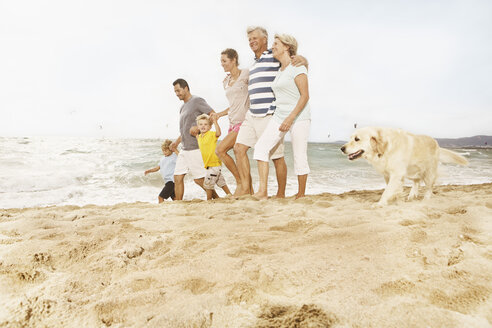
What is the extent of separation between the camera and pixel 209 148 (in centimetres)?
492

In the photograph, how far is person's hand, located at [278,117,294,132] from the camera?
3.95m

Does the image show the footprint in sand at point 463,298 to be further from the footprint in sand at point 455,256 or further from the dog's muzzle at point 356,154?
the dog's muzzle at point 356,154

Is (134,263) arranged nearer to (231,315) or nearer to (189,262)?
(189,262)

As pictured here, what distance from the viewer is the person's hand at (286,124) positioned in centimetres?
395

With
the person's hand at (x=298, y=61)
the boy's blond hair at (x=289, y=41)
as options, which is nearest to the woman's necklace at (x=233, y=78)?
the boy's blond hair at (x=289, y=41)

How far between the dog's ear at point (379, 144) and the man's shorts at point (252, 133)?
1317mm

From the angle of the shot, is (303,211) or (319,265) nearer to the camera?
(319,265)

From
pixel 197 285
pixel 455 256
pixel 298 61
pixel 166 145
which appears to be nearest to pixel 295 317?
pixel 197 285

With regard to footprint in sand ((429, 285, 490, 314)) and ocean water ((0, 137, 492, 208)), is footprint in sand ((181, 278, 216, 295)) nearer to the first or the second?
footprint in sand ((429, 285, 490, 314))

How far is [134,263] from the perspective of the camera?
1917 millimetres

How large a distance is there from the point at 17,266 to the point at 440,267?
93.8 inches

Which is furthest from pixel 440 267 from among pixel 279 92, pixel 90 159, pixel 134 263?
pixel 90 159

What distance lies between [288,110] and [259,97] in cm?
46

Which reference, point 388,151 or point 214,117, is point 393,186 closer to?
point 388,151
